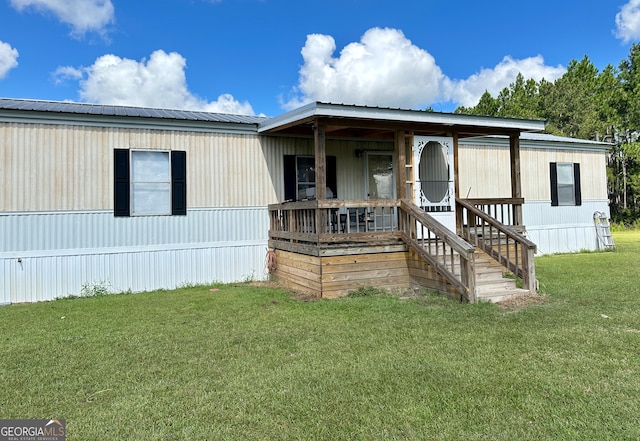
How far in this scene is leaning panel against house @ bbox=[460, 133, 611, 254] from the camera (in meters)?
11.8

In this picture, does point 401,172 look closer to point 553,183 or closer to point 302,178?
point 302,178

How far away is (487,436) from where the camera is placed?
250cm

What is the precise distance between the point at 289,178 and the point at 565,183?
8524 mm

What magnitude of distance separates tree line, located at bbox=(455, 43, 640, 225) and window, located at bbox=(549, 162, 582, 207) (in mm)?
17798

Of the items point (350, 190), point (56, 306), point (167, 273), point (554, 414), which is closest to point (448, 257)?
point (350, 190)

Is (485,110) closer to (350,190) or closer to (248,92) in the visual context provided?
(248,92)

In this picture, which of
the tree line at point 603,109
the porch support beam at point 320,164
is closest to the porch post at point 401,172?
the porch support beam at point 320,164

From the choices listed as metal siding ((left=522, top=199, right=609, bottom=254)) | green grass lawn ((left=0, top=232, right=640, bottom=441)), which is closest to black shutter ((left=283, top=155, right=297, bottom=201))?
green grass lawn ((left=0, top=232, right=640, bottom=441))

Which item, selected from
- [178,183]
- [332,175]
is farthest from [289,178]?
[178,183]

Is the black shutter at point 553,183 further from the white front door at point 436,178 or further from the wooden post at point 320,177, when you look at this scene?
the wooden post at point 320,177

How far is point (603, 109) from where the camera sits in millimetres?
29594

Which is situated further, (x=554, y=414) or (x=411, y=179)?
(x=411, y=179)

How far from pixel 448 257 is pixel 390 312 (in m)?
2.05

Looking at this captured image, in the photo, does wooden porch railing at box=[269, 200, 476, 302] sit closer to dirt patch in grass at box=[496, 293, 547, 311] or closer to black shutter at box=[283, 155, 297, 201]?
dirt patch in grass at box=[496, 293, 547, 311]
